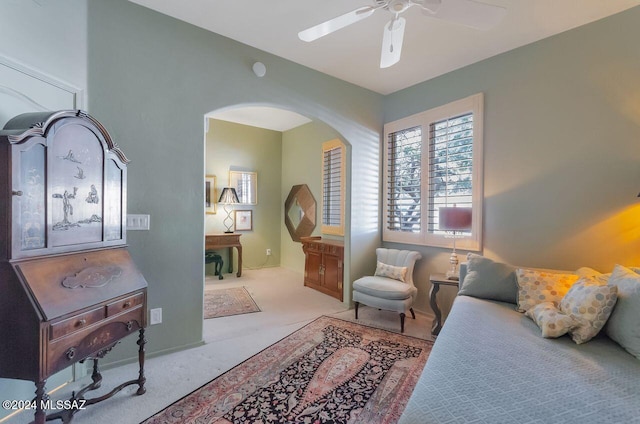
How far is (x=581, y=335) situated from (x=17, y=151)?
3.08 metres

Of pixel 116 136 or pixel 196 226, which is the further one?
pixel 196 226

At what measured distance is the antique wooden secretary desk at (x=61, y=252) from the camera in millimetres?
1259

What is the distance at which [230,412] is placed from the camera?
173 cm

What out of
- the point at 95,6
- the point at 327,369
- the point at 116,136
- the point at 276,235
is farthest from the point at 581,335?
the point at 276,235

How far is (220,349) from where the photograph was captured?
8.31 feet

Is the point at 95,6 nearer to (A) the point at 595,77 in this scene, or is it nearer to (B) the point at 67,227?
(B) the point at 67,227

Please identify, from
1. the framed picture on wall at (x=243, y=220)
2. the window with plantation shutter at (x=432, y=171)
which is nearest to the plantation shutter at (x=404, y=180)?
the window with plantation shutter at (x=432, y=171)

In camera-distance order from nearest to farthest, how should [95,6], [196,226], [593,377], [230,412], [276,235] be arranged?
1. [593,377]
2. [230,412]
3. [95,6]
4. [196,226]
5. [276,235]

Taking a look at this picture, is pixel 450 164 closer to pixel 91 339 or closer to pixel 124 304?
pixel 124 304

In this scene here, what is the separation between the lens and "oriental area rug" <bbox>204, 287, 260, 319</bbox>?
11.3 ft

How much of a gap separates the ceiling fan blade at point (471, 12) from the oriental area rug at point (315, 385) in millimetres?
2480

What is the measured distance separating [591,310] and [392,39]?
2124mm

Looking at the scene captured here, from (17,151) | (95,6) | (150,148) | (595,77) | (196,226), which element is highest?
(95,6)

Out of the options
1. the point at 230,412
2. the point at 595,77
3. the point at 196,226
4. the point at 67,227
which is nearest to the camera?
the point at 67,227
